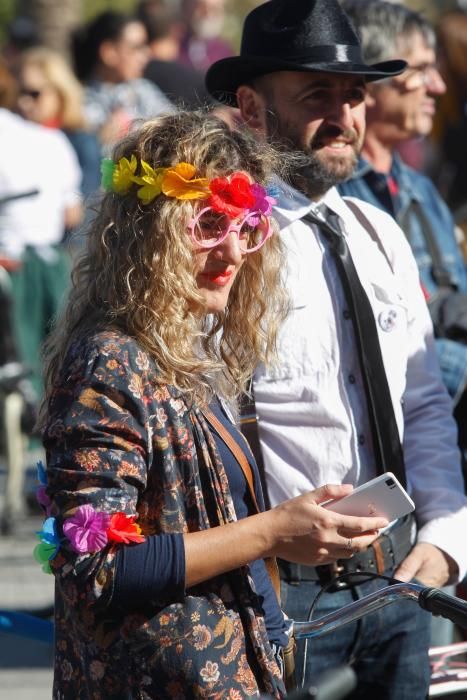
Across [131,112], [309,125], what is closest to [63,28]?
[131,112]

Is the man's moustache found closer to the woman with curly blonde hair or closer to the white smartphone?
the woman with curly blonde hair

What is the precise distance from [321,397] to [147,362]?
0.78 m

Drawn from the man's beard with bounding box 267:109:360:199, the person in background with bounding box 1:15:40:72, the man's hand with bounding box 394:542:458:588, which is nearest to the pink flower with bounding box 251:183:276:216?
the man's beard with bounding box 267:109:360:199

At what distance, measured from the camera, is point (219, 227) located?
255cm

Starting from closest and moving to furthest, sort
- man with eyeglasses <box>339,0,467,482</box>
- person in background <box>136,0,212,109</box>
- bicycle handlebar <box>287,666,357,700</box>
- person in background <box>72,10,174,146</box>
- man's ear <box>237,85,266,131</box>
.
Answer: bicycle handlebar <box>287,666,357,700</box> → man's ear <box>237,85,266,131</box> → man with eyeglasses <box>339,0,467,482</box> → person in background <box>136,0,212,109</box> → person in background <box>72,10,174,146</box>

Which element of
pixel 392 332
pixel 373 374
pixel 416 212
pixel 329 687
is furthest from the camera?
pixel 416 212

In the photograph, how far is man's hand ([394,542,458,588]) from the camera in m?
A: 3.09

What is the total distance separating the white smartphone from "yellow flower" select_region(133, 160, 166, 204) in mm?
679

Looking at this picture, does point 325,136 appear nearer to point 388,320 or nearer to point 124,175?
point 388,320

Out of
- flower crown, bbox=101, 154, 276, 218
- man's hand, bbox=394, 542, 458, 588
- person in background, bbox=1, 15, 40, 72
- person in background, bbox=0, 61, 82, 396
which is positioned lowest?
person in background, bbox=0, 61, 82, 396

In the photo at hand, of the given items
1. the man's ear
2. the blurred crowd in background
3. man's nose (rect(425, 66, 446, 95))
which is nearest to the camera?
the man's ear

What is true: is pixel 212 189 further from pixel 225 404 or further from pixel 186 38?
pixel 186 38

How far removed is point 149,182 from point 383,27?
227 centimetres

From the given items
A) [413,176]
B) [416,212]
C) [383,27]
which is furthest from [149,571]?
[383,27]
